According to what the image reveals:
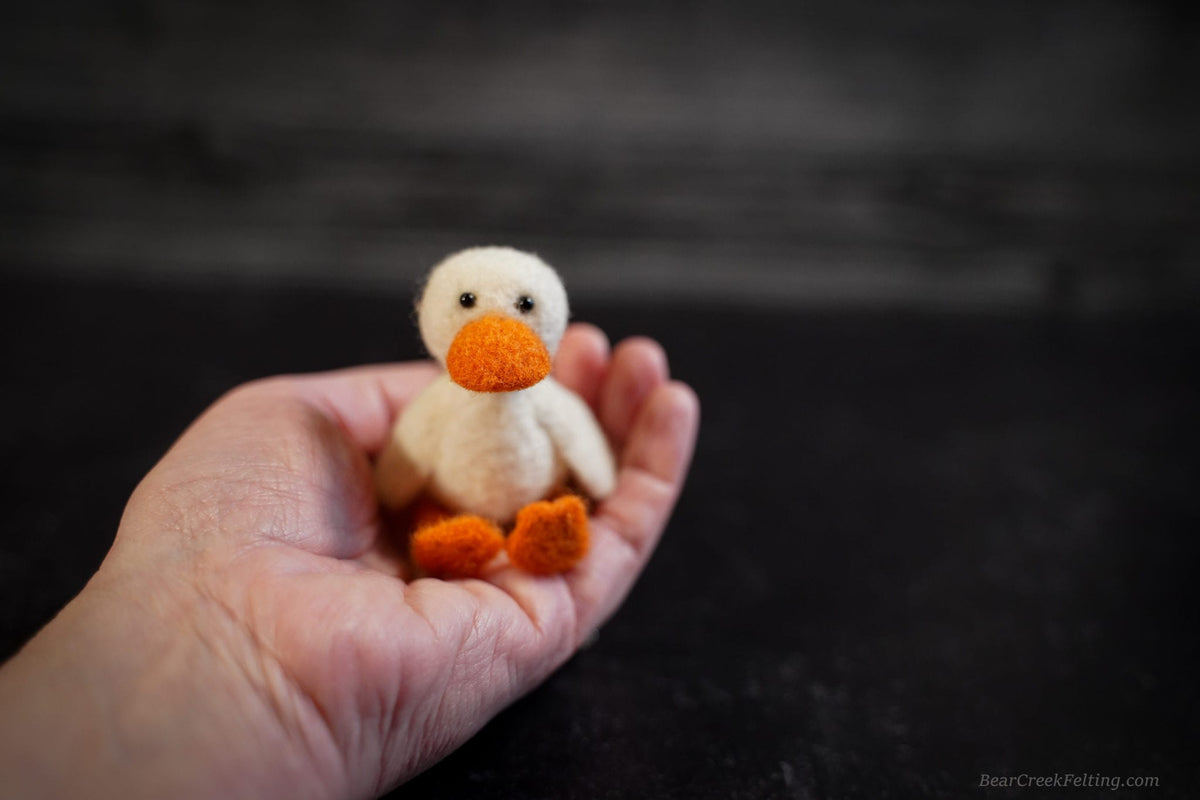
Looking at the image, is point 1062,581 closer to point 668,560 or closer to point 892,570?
point 892,570

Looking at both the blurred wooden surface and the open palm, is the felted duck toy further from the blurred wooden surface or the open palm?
the blurred wooden surface

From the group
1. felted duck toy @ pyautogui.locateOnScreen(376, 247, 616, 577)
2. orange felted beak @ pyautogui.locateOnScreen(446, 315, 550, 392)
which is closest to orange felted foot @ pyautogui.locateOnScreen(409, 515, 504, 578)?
felted duck toy @ pyautogui.locateOnScreen(376, 247, 616, 577)

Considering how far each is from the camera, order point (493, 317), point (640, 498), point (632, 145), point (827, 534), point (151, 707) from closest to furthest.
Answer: point (151, 707)
point (493, 317)
point (640, 498)
point (827, 534)
point (632, 145)

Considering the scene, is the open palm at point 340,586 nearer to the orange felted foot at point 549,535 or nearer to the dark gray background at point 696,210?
the orange felted foot at point 549,535

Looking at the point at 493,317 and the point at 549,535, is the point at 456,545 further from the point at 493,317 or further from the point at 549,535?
the point at 493,317

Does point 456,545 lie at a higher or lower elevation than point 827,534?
higher

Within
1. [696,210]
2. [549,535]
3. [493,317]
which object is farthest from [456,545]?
[696,210]
